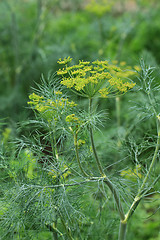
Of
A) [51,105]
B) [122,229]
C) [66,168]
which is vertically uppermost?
[51,105]

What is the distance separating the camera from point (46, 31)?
3801 mm

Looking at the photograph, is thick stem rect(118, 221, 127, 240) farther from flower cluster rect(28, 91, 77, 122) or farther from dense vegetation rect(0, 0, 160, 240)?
flower cluster rect(28, 91, 77, 122)

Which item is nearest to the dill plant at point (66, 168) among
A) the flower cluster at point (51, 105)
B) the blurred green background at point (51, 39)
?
the flower cluster at point (51, 105)

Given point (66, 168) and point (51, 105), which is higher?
point (51, 105)

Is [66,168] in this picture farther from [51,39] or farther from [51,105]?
[51,39]

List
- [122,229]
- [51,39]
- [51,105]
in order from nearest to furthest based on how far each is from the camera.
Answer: [51,105] → [122,229] → [51,39]

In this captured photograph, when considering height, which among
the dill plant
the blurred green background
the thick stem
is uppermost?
the blurred green background

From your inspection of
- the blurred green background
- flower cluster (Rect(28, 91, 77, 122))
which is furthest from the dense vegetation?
the blurred green background

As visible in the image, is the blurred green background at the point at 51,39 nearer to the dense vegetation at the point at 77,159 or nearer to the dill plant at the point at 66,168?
the dense vegetation at the point at 77,159

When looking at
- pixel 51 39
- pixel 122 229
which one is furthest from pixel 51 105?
pixel 51 39

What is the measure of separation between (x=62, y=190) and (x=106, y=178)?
0.34ft

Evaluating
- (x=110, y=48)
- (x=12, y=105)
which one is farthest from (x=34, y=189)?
(x=110, y=48)

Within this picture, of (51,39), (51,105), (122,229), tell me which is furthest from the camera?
(51,39)

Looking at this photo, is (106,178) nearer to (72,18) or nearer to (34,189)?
(34,189)
